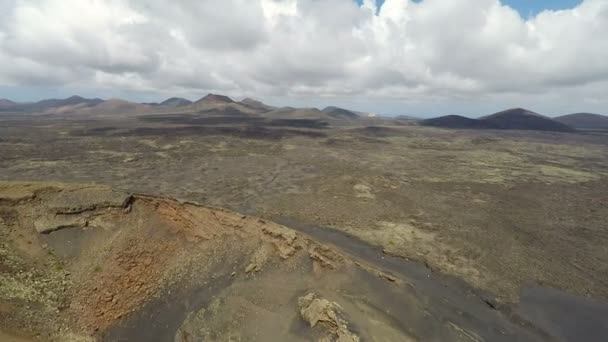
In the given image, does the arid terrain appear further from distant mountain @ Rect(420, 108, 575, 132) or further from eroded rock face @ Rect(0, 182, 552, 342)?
distant mountain @ Rect(420, 108, 575, 132)

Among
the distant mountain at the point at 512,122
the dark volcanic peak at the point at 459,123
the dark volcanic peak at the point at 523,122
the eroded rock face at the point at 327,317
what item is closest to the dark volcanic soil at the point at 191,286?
the eroded rock face at the point at 327,317

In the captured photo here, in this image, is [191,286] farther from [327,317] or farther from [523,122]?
[523,122]

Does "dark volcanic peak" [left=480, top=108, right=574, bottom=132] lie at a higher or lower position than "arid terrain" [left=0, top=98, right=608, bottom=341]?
higher

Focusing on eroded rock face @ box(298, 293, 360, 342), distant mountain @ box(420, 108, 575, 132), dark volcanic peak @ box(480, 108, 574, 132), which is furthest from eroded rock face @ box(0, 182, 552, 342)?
dark volcanic peak @ box(480, 108, 574, 132)

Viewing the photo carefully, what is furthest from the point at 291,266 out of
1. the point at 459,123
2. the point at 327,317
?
the point at 459,123

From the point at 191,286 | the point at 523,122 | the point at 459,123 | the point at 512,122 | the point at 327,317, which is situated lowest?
the point at 191,286

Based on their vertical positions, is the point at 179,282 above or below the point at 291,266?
below

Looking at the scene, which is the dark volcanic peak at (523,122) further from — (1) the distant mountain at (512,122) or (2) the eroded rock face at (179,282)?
(2) the eroded rock face at (179,282)

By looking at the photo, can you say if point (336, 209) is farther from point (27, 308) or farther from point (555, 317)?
point (27, 308)
